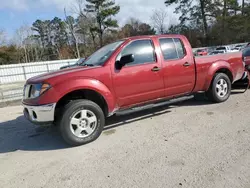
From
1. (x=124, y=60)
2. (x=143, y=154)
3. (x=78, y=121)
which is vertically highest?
(x=124, y=60)

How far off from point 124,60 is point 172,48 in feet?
4.73

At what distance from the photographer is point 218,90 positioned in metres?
5.87

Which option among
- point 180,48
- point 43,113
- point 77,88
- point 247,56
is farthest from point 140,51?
point 247,56

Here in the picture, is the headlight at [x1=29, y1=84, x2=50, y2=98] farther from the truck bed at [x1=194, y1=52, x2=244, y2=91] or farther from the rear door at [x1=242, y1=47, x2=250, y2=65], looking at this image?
the rear door at [x1=242, y1=47, x2=250, y2=65]

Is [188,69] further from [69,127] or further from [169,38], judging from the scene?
[69,127]

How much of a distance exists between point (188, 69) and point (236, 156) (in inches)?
98.5

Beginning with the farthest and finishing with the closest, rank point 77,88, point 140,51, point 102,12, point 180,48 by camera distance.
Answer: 1. point 102,12
2. point 180,48
3. point 140,51
4. point 77,88

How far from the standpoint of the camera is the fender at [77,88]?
12.5ft

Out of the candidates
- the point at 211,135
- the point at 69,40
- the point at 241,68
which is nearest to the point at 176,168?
the point at 211,135

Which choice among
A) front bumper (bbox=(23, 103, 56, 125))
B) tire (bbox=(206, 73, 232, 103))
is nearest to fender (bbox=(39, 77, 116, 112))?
front bumper (bbox=(23, 103, 56, 125))

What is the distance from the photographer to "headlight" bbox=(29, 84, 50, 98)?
3.83m

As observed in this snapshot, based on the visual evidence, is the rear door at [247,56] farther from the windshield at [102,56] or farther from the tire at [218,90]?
the windshield at [102,56]

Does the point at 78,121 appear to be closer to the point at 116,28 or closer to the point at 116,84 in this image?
the point at 116,84

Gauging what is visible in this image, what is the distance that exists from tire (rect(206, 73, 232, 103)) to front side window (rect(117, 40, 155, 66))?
77.6 inches
